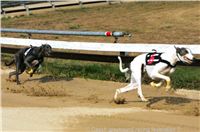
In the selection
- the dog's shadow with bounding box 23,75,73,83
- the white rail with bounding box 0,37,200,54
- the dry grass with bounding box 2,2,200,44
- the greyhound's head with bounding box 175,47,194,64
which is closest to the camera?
the greyhound's head with bounding box 175,47,194,64

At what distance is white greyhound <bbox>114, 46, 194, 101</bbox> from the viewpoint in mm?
8180

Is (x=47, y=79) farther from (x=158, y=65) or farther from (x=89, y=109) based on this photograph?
(x=158, y=65)

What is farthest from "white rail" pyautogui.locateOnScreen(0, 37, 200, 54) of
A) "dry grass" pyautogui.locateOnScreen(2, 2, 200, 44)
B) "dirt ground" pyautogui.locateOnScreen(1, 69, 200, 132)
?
"dry grass" pyautogui.locateOnScreen(2, 2, 200, 44)

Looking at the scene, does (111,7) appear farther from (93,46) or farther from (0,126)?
(0,126)

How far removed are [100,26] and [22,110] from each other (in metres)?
12.2

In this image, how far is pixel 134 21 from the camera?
21.3 m

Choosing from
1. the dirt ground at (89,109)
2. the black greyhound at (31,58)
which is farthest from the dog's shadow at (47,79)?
the black greyhound at (31,58)

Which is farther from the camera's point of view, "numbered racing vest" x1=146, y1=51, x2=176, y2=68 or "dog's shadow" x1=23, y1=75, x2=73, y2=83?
"dog's shadow" x1=23, y1=75, x2=73, y2=83

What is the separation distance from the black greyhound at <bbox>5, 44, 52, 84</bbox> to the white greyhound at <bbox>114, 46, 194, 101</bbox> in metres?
2.54

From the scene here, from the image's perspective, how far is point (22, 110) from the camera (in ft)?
28.1

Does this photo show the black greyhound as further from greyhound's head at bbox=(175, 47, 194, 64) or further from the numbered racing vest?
greyhound's head at bbox=(175, 47, 194, 64)

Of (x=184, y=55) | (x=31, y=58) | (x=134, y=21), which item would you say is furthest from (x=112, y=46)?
(x=134, y=21)

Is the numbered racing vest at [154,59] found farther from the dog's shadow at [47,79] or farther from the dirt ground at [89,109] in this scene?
the dog's shadow at [47,79]

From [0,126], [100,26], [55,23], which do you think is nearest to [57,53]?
[0,126]
